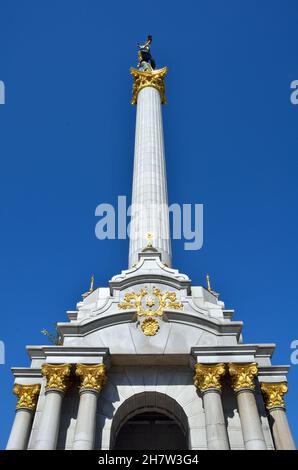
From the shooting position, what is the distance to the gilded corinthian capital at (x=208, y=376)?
22.3m

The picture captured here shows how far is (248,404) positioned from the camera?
21.8 m

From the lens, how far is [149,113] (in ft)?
149

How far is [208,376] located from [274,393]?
4308 millimetres

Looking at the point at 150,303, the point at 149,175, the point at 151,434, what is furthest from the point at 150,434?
the point at 149,175

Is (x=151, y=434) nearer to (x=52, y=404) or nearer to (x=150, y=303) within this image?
(x=150, y=303)

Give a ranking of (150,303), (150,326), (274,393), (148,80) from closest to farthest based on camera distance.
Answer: (274,393) → (150,326) → (150,303) → (148,80)

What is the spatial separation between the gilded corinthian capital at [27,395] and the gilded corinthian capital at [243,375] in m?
10.4

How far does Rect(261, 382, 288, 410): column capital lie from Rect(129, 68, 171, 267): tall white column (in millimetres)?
10992

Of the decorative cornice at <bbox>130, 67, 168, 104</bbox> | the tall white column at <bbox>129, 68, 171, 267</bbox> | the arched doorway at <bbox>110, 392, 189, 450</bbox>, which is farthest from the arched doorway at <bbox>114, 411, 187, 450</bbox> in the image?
the decorative cornice at <bbox>130, 67, 168, 104</bbox>

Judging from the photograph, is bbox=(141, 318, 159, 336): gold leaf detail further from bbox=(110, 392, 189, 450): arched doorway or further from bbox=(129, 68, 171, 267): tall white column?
bbox=(129, 68, 171, 267): tall white column
